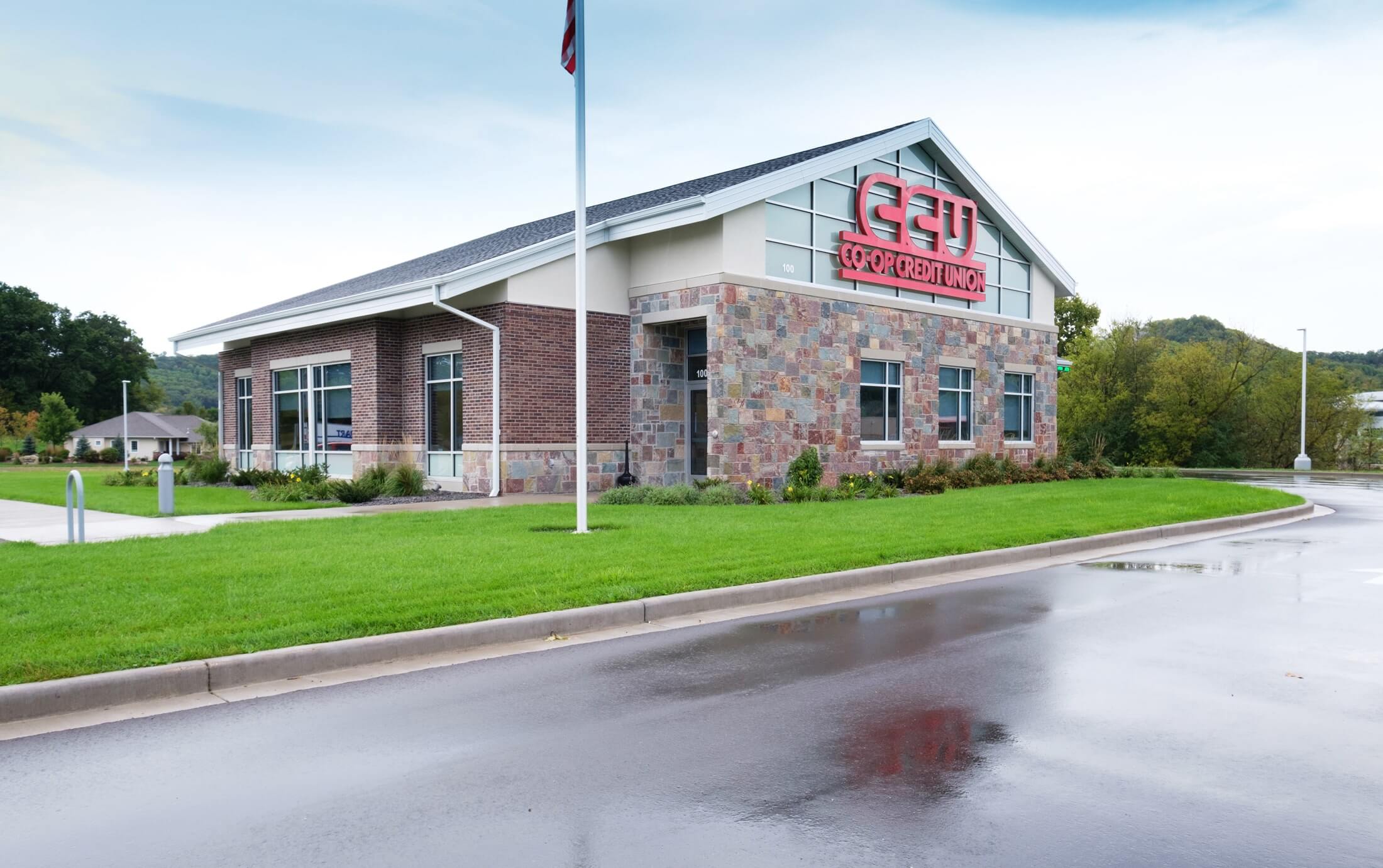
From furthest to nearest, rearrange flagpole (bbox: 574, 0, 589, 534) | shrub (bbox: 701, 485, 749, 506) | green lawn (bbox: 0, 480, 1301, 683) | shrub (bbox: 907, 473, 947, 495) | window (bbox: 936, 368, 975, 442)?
window (bbox: 936, 368, 975, 442) → shrub (bbox: 907, 473, 947, 495) → shrub (bbox: 701, 485, 749, 506) → flagpole (bbox: 574, 0, 589, 534) → green lawn (bbox: 0, 480, 1301, 683)

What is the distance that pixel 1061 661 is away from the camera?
7.09m

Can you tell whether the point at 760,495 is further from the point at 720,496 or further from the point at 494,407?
the point at 494,407

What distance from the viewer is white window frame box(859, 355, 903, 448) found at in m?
22.5

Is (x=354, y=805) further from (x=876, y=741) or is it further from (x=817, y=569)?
(x=817, y=569)

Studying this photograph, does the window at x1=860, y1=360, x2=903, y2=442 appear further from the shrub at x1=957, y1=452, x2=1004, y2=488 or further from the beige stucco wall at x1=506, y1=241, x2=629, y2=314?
the beige stucco wall at x1=506, y1=241, x2=629, y2=314

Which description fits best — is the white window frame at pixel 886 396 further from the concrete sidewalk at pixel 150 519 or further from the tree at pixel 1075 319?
the tree at pixel 1075 319

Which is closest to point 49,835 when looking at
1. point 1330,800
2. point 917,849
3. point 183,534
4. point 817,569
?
point 917,849

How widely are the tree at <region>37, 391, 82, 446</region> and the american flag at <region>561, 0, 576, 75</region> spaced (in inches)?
2877

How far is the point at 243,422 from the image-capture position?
2930cm

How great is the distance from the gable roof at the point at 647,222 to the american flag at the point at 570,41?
603 cm

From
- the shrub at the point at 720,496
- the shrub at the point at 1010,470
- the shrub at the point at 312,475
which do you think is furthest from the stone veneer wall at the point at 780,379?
the shrub at the point at 312,475

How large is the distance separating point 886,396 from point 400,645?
1761 centimetres

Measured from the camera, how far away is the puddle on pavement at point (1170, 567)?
11430mm

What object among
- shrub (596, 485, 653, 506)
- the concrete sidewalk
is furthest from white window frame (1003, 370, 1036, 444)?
the concrete sidewalk
